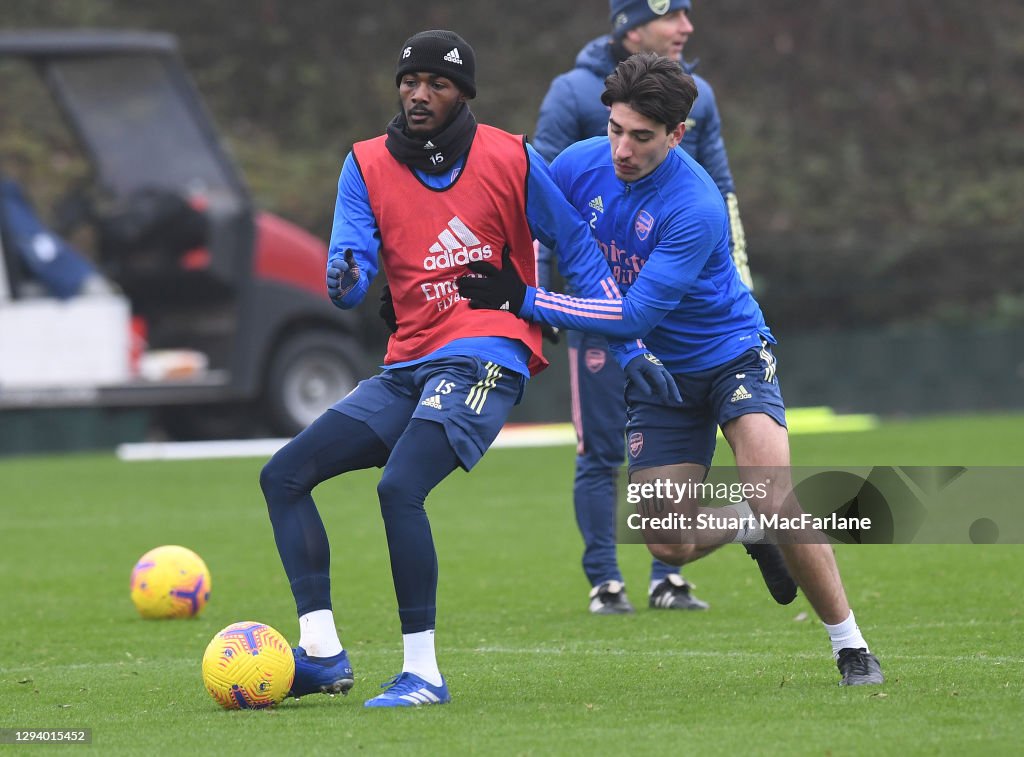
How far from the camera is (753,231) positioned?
2752cm

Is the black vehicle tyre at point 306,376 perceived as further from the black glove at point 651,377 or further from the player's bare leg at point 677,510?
the black glove at point 651,377

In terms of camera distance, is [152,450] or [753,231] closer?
[152,450]

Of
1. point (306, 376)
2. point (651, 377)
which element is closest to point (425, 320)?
point (651, 377)

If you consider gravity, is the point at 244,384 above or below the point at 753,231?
below

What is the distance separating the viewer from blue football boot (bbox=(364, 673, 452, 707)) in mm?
5656

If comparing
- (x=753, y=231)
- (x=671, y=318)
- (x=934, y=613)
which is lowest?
(x=934, y=613)

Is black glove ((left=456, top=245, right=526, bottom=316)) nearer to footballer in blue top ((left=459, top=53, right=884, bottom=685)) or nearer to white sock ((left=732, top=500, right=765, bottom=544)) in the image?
footballer in blue top ((left=459, top=53, right=884, bottom=685))

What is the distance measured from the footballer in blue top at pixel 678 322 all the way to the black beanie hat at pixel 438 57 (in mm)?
471

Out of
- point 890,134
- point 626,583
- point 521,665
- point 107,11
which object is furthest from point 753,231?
point 521,665

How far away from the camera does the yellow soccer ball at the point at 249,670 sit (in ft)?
18.9

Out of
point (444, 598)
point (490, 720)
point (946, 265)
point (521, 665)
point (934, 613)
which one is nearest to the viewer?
point (490, 720)

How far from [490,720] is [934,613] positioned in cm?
294

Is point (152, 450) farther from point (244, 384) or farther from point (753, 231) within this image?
point (753, 231)

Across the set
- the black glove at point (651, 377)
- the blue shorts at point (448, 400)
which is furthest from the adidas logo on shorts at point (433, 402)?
the black glove at point (651, 377)
